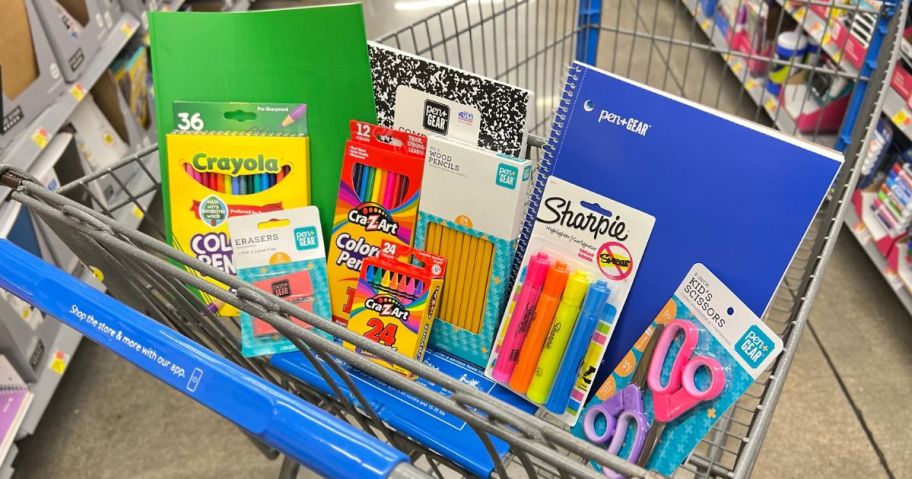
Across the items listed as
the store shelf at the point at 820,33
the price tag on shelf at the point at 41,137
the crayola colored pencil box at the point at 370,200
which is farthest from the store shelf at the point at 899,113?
the price tag on shelf at the point at 41,137

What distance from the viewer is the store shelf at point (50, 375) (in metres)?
1.68

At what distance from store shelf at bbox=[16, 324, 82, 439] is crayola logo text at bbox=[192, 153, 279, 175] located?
0.91 metres

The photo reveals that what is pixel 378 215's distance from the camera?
0.99 metres

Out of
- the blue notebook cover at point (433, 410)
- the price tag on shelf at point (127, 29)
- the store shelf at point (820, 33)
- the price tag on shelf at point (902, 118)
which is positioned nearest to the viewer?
the blue notebook cover at point (433, 410)

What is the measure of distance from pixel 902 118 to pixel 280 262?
1.76 m

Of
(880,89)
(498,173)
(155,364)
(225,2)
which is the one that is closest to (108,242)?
(155,364)

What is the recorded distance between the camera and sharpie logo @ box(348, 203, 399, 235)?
99 cm

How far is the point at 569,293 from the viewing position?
85cm

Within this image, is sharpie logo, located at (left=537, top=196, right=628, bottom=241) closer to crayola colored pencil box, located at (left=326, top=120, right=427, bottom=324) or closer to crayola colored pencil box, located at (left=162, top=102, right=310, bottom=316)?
crayola colored pencil box, located at (left=326, top=120, right=427, bottom=324)

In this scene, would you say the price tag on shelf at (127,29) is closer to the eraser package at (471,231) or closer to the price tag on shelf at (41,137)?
the price tag on shelf at (41,137)

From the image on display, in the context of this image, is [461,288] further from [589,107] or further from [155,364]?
[155,364]

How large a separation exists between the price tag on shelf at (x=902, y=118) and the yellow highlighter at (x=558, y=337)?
1503 millimetres

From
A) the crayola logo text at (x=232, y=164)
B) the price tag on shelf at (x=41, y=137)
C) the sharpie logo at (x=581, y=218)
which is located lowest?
the price tag on shelf at (x=41, y=137)

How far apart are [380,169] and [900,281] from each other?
5.57 ft
